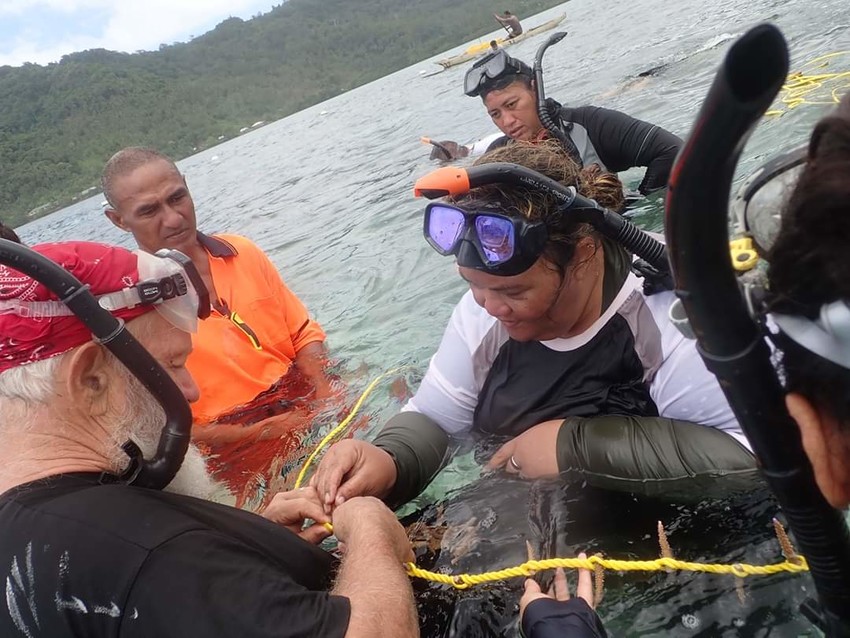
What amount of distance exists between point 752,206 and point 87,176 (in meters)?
82.1

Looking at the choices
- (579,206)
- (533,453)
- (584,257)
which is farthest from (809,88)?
(533,453)

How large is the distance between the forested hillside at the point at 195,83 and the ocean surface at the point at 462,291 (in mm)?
57734

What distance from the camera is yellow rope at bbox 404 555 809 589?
193 cm

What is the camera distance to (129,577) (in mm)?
1363

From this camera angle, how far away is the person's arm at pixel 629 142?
16.9 ft

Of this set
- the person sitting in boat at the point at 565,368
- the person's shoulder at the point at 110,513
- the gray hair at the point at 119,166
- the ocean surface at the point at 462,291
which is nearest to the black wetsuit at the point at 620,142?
the ocean surface at the point at 462,291

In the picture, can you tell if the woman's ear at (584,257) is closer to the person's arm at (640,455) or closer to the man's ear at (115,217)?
the person's arm at (640,455)

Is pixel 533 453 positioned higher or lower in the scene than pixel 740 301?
lower

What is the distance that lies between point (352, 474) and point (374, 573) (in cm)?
83

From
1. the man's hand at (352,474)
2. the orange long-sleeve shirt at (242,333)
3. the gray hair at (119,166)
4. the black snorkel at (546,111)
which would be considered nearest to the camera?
the man's hand at (352,474)

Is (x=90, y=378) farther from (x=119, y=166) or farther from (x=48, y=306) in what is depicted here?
(x=119, y=166)

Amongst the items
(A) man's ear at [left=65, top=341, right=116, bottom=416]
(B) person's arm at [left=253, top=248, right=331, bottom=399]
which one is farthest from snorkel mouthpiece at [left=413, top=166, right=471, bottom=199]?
(B) person's arm at [left=253, top=248, right=331, bottom=399]

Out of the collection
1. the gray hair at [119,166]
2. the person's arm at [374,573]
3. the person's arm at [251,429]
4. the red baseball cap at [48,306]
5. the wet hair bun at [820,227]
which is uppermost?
the gray hair at [119,166]

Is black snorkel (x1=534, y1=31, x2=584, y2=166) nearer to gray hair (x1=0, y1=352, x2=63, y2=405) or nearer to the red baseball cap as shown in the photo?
the red baseball cap
